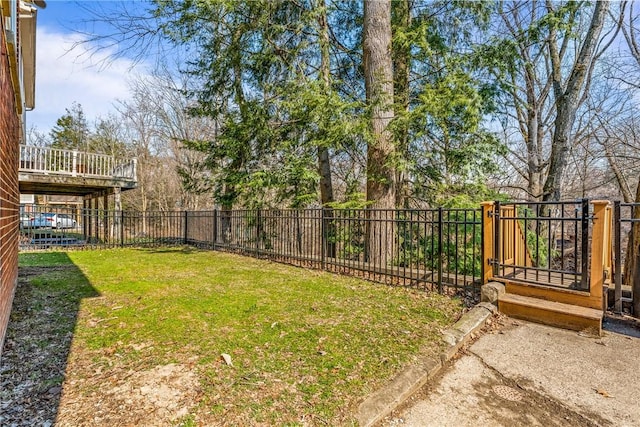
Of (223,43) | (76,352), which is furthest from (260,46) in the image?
(76,352)

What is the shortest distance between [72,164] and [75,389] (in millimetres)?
13441

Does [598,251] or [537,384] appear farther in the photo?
[598,251]

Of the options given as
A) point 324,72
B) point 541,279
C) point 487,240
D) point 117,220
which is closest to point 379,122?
point 324,72

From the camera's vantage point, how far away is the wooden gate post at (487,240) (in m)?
4.41

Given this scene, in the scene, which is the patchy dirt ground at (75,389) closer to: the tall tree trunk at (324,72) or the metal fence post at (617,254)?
the metal fence post at (617,254)

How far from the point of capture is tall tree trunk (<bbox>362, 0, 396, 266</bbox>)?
263 inches

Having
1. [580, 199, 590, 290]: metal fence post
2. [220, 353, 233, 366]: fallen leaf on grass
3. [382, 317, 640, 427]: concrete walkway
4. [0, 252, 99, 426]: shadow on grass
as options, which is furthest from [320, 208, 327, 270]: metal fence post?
[580, 199, 590, 290]: metal fence post

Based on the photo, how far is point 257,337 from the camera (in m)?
3.25

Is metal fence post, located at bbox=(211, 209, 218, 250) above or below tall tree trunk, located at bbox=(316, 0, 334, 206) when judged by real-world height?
below

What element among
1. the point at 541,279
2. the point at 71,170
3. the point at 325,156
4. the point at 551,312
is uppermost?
the point at 71,170

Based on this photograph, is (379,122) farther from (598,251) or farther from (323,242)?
(598,251)

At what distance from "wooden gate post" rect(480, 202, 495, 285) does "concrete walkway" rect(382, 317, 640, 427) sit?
0.98 m

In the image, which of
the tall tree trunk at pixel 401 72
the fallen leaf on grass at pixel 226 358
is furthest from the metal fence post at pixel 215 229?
the fallen leaf on grass at pixel 226 358

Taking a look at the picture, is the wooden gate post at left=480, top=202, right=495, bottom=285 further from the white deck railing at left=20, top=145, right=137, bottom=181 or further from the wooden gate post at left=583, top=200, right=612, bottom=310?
the white deck railing at left=20, top=145, right=137, bottom=181
